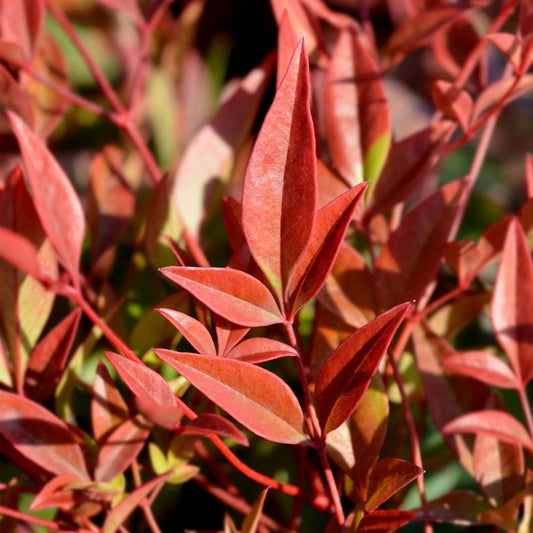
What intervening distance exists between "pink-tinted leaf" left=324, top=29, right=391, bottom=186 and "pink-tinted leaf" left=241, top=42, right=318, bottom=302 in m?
0.13

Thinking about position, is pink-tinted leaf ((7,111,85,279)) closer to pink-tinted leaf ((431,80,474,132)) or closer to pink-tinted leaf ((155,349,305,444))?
pink-tinted leaf ((155,349,305,444))

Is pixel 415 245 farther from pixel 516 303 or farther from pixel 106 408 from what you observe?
pixel 106 408

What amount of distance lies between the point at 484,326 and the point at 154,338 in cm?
33

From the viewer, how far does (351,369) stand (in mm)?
281

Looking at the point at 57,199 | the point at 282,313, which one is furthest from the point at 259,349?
the point at 57,199

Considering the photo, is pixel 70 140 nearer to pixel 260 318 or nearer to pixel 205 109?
pixel 205 109

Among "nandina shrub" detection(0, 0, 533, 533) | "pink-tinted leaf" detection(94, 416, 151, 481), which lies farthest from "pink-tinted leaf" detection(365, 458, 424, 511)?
"pink-tinted leaf" detection(94, 416, 151, 481)

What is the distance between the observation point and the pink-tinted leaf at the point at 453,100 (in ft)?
1.21

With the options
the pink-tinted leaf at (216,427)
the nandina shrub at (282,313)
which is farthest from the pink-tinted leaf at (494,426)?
the pink-tinted leaf at (216,427)

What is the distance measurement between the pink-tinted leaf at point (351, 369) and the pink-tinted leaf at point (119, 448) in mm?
97

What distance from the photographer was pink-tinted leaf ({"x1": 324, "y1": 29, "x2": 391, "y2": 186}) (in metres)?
0.40

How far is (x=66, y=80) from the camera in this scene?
22.4 inches

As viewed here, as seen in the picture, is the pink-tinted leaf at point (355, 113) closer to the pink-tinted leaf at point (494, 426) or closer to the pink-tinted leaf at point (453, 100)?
the pink-tinted leaf at point (453, 100)

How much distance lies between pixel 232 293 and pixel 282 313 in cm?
3
